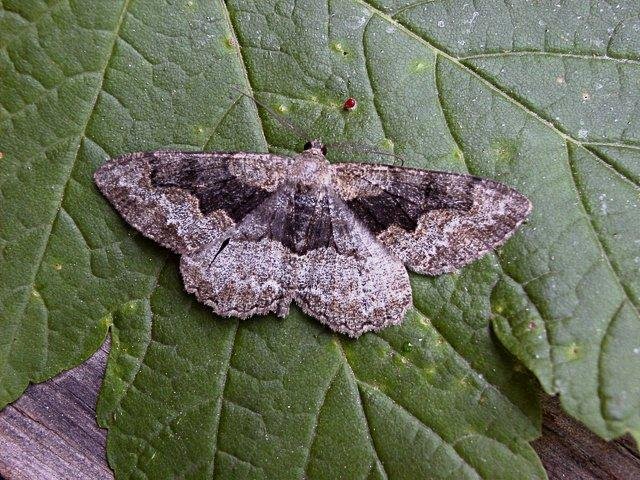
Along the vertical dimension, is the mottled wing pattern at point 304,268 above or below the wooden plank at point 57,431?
above

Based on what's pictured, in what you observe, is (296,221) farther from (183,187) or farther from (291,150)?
(183,187)

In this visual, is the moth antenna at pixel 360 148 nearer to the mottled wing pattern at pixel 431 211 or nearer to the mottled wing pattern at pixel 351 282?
the mottled wing pattern at pixel 431 211

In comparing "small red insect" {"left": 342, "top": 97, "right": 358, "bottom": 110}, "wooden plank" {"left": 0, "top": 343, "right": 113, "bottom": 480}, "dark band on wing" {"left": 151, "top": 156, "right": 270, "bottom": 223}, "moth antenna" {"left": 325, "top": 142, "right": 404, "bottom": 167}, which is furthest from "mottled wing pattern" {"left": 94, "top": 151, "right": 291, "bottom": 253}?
"wooden plank" {"left": 0, "top": 343, "right": 113, "bottom": 480}

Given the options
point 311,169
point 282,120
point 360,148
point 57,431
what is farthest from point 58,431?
point 360,148

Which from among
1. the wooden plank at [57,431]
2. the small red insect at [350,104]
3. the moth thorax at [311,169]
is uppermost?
the small red insect at [350,104]

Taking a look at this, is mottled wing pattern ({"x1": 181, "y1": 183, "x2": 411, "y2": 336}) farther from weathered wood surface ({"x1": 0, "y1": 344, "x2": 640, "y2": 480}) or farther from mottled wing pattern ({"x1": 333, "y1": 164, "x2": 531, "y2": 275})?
weathered wood surface ({"x1": 0, "y1": 344, "x2": 640, "y2": 480})

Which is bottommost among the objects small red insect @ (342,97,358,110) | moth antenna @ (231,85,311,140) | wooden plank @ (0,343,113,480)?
wooden plank @ (0,343,113,480)

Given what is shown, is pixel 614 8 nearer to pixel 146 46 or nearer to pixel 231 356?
pixel 146 46

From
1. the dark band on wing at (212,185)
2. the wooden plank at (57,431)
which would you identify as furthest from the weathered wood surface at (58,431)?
the dark band on wing at (212,185)
